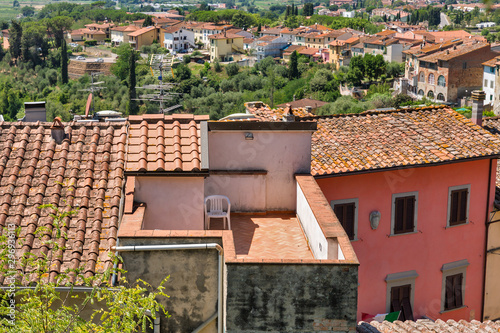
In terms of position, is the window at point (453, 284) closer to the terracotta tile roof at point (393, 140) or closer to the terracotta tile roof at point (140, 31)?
the terracotta tile roof at point (393, 140)

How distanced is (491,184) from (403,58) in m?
81.0

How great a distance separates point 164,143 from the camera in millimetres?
6996

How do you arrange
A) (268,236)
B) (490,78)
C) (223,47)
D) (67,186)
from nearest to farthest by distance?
1. (67,186)
2. (268,236)
3. (490,78)
4. (223,47)

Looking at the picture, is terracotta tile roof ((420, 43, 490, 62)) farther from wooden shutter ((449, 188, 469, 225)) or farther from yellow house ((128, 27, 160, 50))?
yellow house ((128, 27, 160, 50))

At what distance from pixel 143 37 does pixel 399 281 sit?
4616 inches

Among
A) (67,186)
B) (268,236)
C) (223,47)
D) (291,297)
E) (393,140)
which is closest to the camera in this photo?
(291,297)

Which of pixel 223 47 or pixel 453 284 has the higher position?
pixel 453 284

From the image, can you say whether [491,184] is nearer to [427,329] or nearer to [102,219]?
[427,329]

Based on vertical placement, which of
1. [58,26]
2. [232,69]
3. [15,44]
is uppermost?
[58,26]

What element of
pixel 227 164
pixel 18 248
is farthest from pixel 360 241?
pixel 18 248

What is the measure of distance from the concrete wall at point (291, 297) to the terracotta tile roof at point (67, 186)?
119cm

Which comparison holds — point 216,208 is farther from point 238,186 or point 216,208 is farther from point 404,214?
point 404,214

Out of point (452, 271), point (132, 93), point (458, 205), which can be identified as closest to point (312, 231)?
point (458, 205)

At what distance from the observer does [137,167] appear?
648 cm
